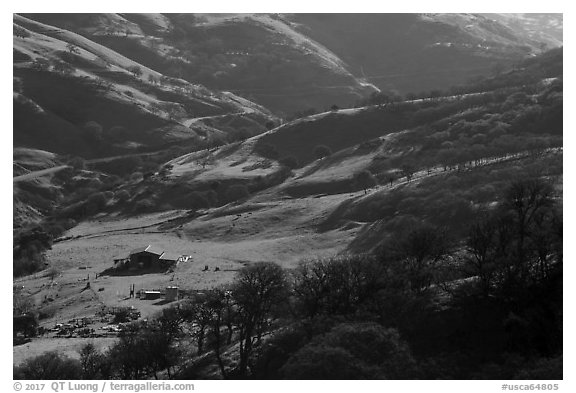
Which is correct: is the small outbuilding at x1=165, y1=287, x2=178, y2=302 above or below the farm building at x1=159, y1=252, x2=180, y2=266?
below

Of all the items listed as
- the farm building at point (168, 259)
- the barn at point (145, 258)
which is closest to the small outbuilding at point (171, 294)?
the farm building at point (168, 259)

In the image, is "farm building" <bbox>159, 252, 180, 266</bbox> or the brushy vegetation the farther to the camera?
"farm building" <bbox>159, 252, 180, 266</bbox>

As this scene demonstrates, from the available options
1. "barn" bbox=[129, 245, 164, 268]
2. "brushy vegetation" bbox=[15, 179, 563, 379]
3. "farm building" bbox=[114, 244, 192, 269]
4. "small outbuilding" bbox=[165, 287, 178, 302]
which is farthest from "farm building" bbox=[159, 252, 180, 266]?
"brushy vegetation" bbox=[15, 179, 563, 379]

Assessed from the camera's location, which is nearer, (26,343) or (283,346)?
(283,346)

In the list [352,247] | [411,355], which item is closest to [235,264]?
[352,247]

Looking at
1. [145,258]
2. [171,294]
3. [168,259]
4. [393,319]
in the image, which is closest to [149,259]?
[145,258]

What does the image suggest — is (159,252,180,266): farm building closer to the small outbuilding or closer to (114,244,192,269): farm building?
(114,244,192,269): farm building

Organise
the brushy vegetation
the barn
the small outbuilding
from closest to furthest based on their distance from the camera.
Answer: the brushy vegetation
the small outbuilding
the barn

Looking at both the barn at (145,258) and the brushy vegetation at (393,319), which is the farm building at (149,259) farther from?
the brushy vegetation at (393,319)

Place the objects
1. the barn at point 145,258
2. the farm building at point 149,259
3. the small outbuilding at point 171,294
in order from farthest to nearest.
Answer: the barn at point 145,258 → the farm building at point 149,259 → the small outbuilding at point 171,294

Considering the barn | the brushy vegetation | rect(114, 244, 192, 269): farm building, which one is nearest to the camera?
the brushy vegetation
